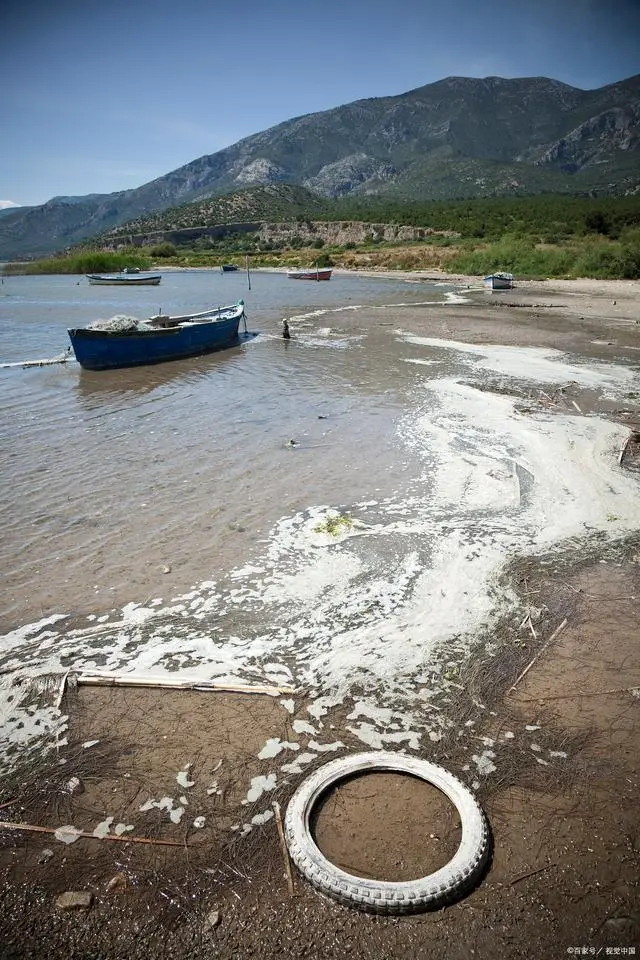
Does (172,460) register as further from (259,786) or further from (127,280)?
(127,280)

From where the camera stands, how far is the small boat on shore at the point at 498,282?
137ft

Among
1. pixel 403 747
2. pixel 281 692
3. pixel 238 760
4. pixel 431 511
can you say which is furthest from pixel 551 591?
pixel 238 760

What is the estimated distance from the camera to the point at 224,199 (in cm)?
14425

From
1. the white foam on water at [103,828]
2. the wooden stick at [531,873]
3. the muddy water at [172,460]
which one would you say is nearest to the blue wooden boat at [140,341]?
the muddy water at [172,460]

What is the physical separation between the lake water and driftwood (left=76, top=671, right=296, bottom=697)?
0.15m

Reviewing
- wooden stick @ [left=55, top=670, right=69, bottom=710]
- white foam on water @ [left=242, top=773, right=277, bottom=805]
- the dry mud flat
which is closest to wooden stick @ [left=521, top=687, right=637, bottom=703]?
the dry mud flat

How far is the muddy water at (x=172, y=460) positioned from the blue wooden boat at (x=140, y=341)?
2.58 ft

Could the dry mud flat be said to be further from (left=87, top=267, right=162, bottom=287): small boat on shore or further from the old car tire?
(left=87, top=267, right=162, bottom=287): small boat on shore

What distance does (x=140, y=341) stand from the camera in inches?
731

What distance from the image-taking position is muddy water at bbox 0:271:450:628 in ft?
21.2

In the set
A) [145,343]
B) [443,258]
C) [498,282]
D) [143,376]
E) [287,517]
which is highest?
[443,258]

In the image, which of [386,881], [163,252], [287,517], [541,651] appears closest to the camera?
[386,881]

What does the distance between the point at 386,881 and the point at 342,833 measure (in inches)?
15.0

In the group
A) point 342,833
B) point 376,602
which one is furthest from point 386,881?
point 376,602
